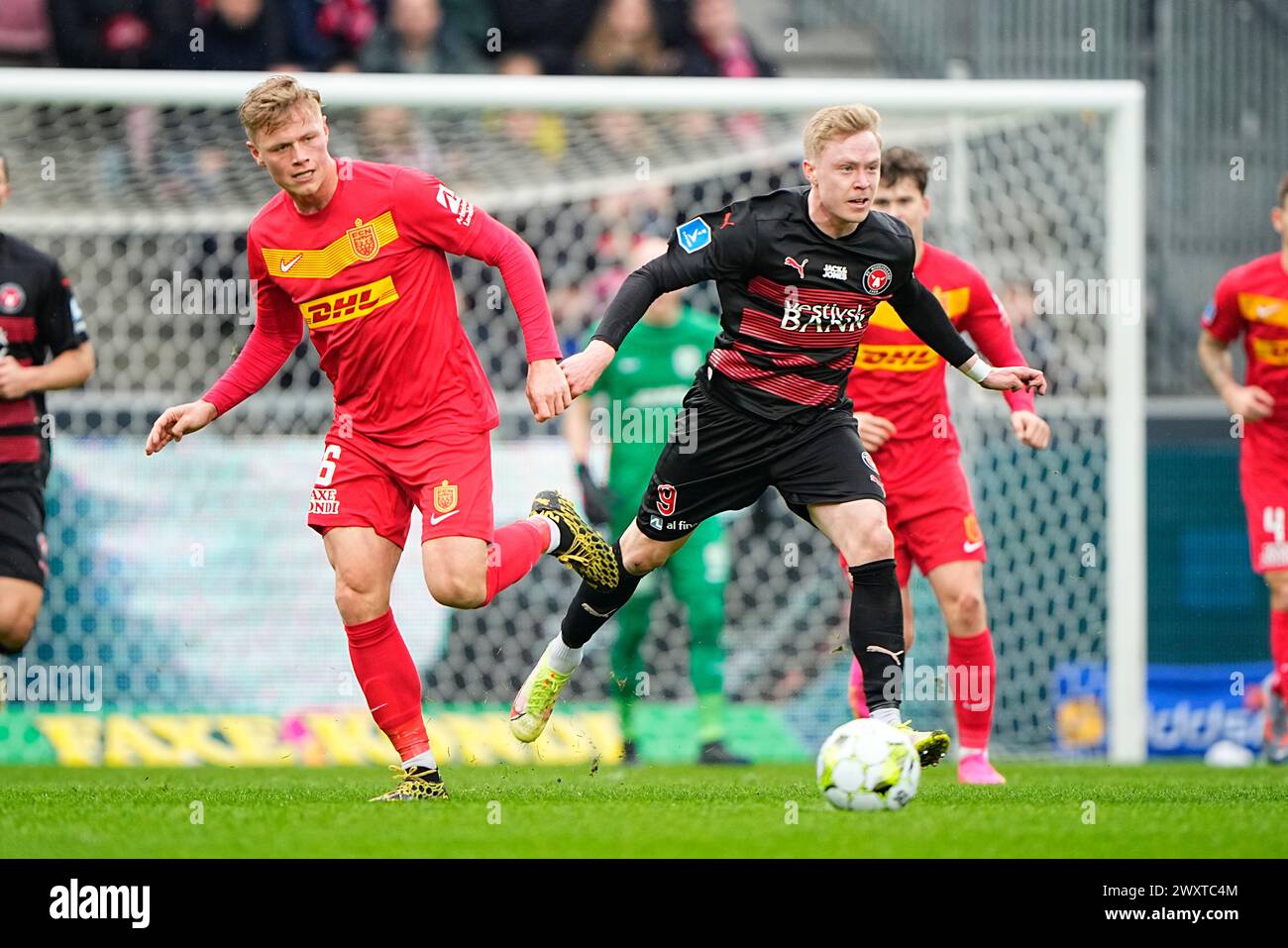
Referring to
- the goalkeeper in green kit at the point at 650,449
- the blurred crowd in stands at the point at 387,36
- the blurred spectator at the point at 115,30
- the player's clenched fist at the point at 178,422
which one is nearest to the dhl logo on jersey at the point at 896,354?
the goalkeeper in green kit at the point at 650,449

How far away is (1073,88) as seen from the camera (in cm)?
923

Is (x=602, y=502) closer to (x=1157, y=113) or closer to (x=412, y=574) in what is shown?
(x=412, y=574)

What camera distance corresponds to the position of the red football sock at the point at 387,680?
584 centimetres

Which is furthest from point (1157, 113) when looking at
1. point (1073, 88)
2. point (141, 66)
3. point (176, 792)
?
point (176, 792)

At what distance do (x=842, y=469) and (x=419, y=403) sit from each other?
1473mm

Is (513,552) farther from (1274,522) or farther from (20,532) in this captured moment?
(1274,522)

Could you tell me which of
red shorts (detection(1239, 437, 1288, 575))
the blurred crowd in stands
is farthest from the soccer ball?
the blurred crowd in stands

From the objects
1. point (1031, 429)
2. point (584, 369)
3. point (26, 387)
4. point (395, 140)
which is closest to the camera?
point (584, 369)

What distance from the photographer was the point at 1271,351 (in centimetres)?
797

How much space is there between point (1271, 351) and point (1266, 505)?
0.72m

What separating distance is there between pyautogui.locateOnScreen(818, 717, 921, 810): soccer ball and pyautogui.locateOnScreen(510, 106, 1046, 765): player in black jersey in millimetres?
211

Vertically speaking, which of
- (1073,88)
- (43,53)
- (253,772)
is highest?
(43,53)

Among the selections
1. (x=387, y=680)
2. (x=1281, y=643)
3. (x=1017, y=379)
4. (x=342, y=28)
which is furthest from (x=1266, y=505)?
(x=342, y=28)

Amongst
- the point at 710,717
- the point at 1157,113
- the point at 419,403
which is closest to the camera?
the point at 419,403
